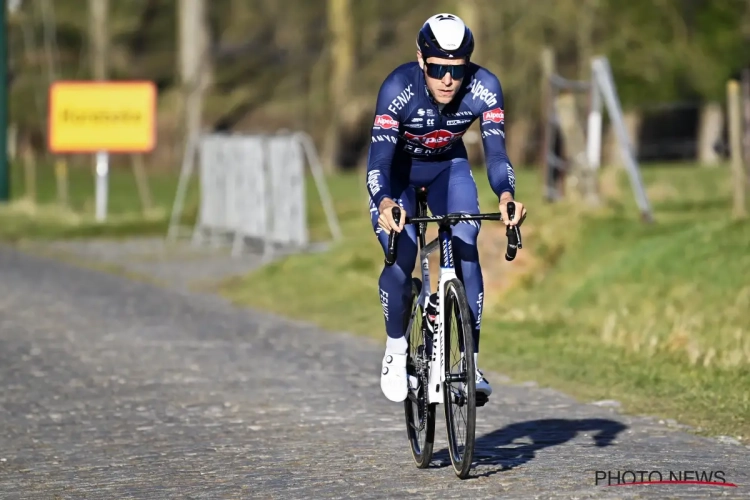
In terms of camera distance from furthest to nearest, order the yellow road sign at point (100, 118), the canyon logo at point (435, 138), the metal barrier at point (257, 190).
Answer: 1. the yellow road sign at point (100, 118)
2. the metal barrier at point (257, 190)
3. the canyon logo at point (435, 138)

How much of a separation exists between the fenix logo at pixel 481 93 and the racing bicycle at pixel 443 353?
0.60 m

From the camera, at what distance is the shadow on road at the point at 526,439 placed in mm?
Answer: 7659

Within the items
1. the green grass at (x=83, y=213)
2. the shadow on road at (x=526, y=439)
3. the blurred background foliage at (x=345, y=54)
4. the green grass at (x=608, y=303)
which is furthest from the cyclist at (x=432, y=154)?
the blurred background foliage at (x=345, y=54)

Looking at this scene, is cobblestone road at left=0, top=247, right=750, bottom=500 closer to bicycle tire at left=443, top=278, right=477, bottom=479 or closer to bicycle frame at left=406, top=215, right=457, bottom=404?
bicycle tire at left=443, top=278, right=477, bottom=479

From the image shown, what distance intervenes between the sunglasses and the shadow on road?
73.4 inches

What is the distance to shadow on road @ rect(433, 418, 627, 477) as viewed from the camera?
766 centimetres

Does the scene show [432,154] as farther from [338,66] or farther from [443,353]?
[338,66]

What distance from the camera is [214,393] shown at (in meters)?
10.3

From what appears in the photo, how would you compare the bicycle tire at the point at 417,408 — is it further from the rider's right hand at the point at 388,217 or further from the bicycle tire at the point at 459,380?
the rider's right hand at the point at 388,217

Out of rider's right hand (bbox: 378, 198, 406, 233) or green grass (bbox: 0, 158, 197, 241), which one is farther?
green grass (bbox: 0, 158, 197, 241)

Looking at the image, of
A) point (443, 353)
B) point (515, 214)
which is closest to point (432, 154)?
point (515, 214)

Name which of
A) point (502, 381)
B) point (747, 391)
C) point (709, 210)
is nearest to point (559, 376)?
point (502, 381)

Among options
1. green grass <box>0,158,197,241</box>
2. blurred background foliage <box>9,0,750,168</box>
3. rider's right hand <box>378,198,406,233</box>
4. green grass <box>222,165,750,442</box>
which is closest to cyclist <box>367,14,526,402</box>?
rider's right hand <box>378,198,406,233</box>

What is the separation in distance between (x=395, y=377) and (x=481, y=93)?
1.45 m
